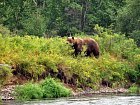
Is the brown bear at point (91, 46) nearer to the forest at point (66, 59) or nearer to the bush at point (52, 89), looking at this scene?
the forest at point (66, 59)

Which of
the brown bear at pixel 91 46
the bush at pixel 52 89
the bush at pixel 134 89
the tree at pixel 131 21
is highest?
the tree at pixel 131 21

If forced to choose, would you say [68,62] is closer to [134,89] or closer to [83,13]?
[134,89]

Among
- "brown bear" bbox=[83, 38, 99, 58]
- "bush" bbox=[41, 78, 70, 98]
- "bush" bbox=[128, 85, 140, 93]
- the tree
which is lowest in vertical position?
"bush" bbox=[128, 85, 140, 93]

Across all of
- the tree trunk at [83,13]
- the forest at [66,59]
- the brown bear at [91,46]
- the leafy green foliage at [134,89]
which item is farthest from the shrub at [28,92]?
the tree trunk at [83,13]

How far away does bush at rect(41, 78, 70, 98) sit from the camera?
1032 inches

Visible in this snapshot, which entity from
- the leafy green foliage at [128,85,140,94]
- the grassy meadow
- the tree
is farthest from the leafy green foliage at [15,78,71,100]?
the tree

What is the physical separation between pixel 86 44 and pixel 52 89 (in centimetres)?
1068

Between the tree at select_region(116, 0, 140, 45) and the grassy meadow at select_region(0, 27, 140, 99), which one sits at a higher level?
the tree at select_region(116, 0, 140, 45)

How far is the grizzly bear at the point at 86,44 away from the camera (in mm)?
35375

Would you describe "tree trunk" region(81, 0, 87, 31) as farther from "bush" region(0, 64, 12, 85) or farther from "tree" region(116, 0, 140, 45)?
"bush" region(0, 64, 12, 85)

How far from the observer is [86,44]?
120 ft

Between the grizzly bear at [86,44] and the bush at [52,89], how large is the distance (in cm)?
799

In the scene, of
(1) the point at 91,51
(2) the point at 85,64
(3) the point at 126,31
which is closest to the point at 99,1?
(3) the point at 126,31

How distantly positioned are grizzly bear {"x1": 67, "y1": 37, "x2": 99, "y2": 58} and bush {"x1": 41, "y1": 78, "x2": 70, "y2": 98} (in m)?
7.99
